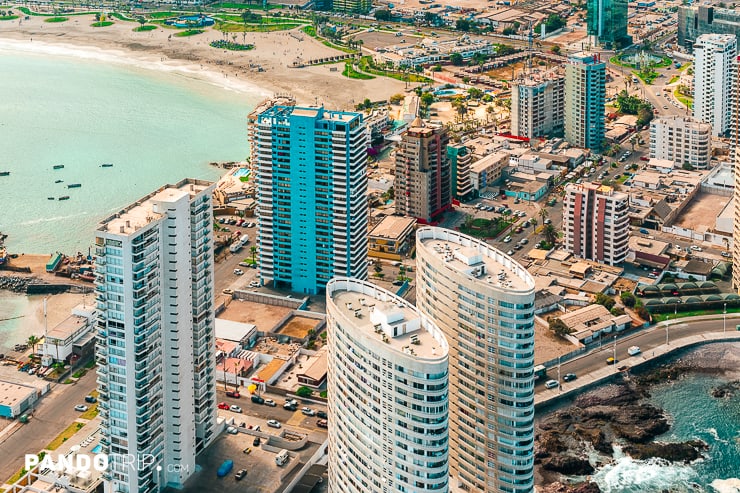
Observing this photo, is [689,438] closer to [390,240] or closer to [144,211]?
[390,240]

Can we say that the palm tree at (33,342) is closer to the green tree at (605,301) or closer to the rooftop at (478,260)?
the rooftop at (478,260)

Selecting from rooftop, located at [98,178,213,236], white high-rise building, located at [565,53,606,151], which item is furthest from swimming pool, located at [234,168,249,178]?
rooftop, located at [98,178,213,236]

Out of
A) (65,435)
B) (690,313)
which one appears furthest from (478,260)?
(690,313)

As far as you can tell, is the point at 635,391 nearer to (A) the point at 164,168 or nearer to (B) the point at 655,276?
(B) the point at 655,276

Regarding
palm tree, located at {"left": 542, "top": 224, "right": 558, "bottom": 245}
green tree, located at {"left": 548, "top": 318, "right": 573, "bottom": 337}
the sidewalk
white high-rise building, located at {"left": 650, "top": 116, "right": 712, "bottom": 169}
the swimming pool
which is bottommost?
the sidewalk

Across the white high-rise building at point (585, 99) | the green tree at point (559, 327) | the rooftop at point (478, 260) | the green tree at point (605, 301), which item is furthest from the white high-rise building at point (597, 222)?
the rooftop at point (478, 260)

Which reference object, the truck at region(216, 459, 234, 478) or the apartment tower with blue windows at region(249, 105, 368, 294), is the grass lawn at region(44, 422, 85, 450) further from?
the apartment tower with blue windows at region(249, 105, 368, 294)
